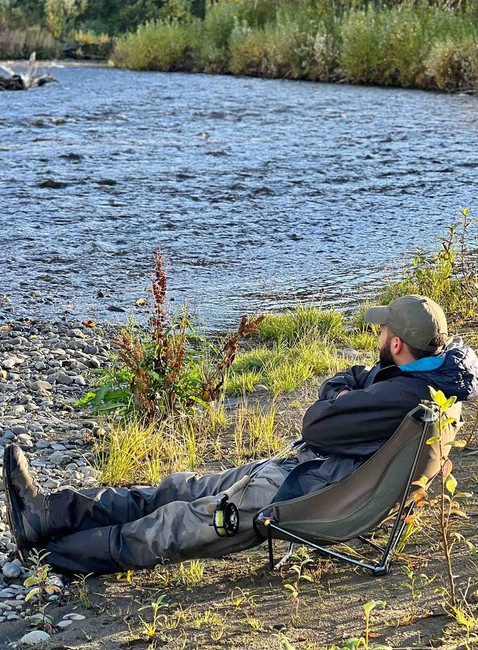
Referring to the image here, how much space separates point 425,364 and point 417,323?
0.53 ft

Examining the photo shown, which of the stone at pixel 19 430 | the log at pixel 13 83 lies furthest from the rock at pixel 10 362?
the log at pixel 13 83

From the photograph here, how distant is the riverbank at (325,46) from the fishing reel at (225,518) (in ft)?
71.0

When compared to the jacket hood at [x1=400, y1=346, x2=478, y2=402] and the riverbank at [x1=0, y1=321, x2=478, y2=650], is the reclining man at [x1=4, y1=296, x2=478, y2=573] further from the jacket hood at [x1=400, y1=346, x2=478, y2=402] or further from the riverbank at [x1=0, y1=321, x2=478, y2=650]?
the riverbank at [x1=0, y1=321, x2=478, y2=650]

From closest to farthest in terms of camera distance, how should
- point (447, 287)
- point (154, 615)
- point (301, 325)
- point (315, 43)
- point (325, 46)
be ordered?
point (154, 615)
point (301, 325)
point (447, 287)
point (315, 43)
point (325, 46)

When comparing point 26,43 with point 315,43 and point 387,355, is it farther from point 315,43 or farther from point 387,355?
point 387,355

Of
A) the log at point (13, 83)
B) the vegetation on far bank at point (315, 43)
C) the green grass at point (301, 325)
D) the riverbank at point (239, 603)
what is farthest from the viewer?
the log at point (13, 83)

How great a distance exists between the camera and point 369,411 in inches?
152

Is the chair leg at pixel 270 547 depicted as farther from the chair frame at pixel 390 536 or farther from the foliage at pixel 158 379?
the foliage at pixel 158 379

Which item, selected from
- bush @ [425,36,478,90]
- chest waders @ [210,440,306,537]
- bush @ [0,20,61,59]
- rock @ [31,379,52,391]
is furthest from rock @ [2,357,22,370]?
bush @ [0,20,61,59]

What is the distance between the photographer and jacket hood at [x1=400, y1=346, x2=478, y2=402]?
12.6ft

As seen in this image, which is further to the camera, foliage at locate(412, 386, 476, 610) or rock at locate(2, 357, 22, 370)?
rock at locate(2, 357, 22, 370)

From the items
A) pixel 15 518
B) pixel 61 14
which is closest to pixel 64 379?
pixel 15 518

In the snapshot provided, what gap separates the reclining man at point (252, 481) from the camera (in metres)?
3.87

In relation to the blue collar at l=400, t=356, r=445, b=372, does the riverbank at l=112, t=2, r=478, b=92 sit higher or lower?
higher
